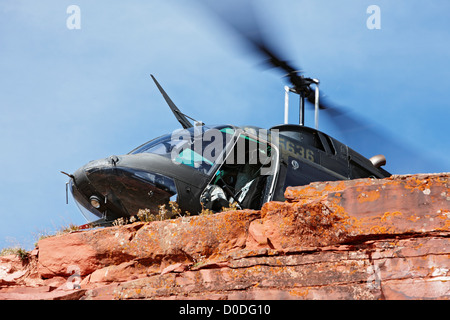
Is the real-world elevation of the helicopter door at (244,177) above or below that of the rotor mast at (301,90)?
below

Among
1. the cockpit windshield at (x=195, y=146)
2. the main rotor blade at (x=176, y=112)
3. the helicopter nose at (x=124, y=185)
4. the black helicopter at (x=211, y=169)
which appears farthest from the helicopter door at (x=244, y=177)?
the main rotor blade at (x=176, y=112)

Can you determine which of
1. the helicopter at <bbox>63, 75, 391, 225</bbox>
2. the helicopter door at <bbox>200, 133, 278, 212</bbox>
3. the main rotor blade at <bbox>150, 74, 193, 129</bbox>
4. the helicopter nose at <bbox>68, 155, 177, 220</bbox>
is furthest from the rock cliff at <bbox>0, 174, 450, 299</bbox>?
the main rotor blade at <bbox>150, 74, 193, 129</bbox>

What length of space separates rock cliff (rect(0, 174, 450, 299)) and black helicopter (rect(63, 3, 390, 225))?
2146mm

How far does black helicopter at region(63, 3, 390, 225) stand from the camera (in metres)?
10.3

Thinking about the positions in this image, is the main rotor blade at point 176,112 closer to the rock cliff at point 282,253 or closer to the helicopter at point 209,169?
the helicopter at point 209,169

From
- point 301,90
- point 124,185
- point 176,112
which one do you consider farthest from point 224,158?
point 301,90

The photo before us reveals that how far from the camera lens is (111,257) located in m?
7.80

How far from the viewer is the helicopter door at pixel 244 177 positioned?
420 inches

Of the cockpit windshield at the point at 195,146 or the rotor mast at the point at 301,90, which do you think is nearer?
the cockpit windshield at the point at 195,146

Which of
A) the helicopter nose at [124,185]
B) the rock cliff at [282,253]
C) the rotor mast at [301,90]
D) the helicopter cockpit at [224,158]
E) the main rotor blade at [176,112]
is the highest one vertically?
the rotor mast at [301,90]

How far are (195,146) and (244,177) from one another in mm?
1303

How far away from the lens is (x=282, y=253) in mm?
6668

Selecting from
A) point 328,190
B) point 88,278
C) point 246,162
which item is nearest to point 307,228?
point 328,190

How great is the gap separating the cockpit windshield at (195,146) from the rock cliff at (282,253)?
2.95 metres
